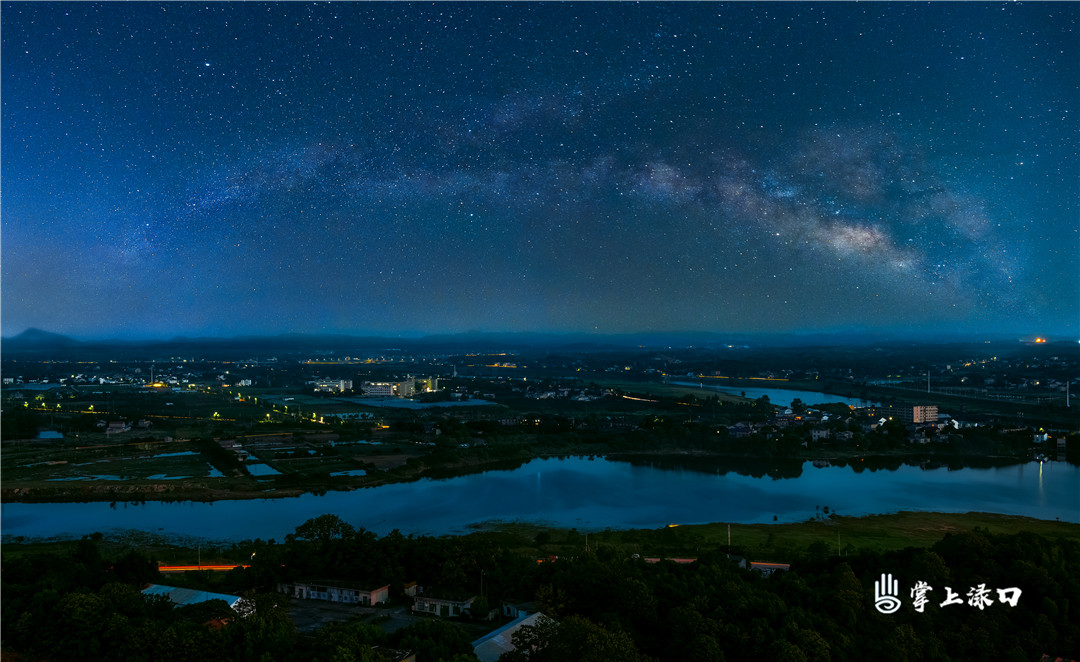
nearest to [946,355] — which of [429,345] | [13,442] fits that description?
[13,442]

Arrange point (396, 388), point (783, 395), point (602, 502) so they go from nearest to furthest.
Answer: point (602, 502) → point (783, 395) → point (396, 388)

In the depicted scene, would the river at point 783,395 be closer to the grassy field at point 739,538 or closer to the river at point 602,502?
the river at point 602,502

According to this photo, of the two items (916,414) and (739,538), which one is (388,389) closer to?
(916,414)

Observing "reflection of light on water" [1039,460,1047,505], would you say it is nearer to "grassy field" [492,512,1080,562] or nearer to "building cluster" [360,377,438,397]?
"grassy field" [492,512,1080,562]

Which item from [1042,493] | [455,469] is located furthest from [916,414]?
[455,469]

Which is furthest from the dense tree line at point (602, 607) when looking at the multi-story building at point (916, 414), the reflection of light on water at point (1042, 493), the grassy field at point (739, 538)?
the multi-story building at point (916, 414)

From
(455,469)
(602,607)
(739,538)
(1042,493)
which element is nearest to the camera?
(602,607)
